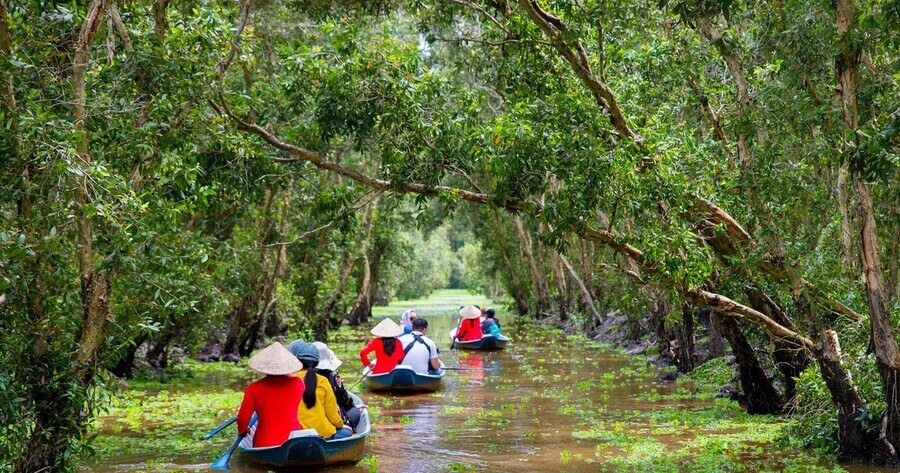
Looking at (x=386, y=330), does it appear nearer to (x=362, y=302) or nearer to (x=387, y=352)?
(x=387, y=352)

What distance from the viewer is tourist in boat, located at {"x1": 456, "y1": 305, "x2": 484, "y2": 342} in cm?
2595

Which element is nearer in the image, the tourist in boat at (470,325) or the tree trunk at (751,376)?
the tree trunk at (751,376)

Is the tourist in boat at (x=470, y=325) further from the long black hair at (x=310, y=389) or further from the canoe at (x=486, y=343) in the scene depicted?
the long black hair at (x=310, y=389)

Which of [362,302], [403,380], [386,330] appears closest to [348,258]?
[362,302]

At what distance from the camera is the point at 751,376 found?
12.9m

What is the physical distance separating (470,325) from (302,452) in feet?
55.4

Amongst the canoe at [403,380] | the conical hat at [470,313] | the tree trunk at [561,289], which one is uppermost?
the tree trunk at [561,289]

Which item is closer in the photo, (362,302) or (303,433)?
(303,433)

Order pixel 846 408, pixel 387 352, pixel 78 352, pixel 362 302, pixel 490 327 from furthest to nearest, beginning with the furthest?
1. pixel 362 302
2. pixel 490 327
3. pixel 387 352
4. pixel 846 408
5. pixel 78 352

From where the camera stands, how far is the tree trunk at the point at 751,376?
12383mm

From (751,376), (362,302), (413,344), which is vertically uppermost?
(362,302)

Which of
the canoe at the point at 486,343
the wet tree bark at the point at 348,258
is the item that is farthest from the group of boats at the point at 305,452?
the wet tree bark at the point at 348,258

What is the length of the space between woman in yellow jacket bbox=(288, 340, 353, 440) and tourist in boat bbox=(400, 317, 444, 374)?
21.4 feet

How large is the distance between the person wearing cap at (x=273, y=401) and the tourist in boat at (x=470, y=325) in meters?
Result: 16.6
